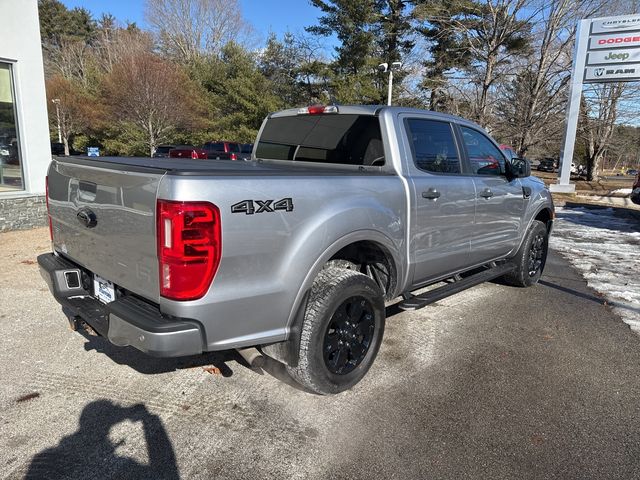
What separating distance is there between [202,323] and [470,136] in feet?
10.8

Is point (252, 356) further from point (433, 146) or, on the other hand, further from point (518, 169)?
point (518, 169)

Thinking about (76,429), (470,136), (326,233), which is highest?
(470,136)

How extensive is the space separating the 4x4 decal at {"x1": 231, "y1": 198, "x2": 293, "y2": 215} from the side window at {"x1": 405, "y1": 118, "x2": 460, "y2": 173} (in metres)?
1.49

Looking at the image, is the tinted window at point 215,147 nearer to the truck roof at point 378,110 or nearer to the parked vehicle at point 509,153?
the parked vehicle at point 509,153

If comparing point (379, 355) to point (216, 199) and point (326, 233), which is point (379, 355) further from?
point (216, 199)

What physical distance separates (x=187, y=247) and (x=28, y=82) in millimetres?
7845

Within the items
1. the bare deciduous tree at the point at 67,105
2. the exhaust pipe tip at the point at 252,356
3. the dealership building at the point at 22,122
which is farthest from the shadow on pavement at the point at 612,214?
the bare deciduous tree at the point at 67,105

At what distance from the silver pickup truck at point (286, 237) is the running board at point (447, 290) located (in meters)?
0.03

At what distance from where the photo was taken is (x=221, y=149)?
20891 millimetres

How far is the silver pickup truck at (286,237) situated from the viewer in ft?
7.47

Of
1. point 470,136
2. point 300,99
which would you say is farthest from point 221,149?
point 470,136

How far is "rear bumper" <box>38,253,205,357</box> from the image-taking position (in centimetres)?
225

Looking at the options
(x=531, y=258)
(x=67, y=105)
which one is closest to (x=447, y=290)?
(x=531, y=258)

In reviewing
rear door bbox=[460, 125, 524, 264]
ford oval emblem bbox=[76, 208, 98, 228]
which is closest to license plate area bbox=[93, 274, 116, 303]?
ford oval emblem bbox=[76, 208, 98, 228]
